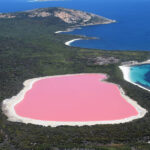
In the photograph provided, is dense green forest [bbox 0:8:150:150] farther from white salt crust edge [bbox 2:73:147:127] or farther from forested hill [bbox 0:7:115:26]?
forested hill [bbox 0:7:115:26]

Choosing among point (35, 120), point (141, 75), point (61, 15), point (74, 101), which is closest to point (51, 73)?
point (74, 101)

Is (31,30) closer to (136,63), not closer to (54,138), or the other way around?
(136,63)

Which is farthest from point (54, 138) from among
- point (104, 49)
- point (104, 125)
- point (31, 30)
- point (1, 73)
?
point (31, 30)

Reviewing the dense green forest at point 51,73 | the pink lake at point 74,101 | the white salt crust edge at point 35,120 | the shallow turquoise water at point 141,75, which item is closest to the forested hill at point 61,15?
the dense green forest at point 51,73

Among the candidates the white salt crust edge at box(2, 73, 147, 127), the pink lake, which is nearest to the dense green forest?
the white salt crust edge at box(2, 73, 147, 127)

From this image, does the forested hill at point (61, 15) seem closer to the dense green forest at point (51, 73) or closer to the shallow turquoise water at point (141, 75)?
the dense green forest at point (51, 73)

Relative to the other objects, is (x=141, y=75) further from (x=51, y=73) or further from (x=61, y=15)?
(x=61, y=15)
